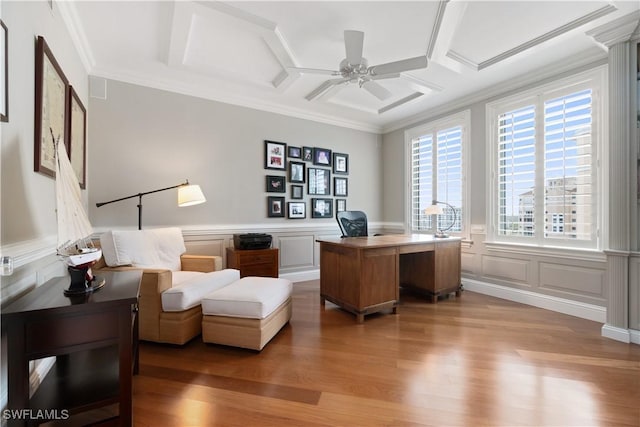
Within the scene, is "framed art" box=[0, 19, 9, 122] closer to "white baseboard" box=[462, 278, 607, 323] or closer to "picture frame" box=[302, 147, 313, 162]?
"picture frame" box=[302, 147, 313, 162]

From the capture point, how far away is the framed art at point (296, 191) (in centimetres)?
455

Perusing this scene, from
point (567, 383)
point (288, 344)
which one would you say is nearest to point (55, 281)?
point (288, 344)

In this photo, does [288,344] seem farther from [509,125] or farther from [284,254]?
[509,125]

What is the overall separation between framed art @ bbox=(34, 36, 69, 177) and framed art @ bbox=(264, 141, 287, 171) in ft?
7.89

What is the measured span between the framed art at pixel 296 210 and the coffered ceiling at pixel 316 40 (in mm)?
1684

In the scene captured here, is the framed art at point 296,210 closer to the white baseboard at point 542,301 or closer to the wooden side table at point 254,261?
the wooden side table at point 254,261

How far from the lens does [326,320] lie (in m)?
2.96

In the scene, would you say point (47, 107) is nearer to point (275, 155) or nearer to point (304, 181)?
point (275, 155)

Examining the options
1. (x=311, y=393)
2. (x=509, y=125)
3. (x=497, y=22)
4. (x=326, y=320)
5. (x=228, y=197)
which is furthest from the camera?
(x=228, y=197)

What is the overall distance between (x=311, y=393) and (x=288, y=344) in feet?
2.30

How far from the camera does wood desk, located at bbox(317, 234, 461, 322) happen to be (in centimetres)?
292

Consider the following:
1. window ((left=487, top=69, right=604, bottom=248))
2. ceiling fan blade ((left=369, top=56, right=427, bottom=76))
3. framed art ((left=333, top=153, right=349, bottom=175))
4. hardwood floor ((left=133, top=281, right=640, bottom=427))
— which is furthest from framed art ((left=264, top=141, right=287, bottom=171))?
window ((left=487, top=69, right=604, bottom=248))

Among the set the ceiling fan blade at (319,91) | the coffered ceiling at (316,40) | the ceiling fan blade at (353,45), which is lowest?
the ceiling fan blade at (353,45)

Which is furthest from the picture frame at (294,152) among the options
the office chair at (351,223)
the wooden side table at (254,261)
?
the wooden side table at (254,261)
